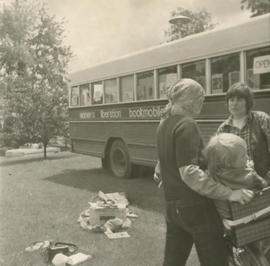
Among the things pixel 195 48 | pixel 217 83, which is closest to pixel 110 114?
pixel 195 48

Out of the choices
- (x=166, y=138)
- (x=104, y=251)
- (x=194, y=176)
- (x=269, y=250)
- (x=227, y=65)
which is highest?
(x=227, y=65)

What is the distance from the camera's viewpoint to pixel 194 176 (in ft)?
7.97

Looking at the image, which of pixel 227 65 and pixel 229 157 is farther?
pixel 227 65

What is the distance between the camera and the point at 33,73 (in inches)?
910

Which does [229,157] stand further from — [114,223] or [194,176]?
[114,223]

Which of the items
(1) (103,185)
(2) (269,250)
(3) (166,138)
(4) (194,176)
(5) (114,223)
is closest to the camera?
(4) (194,176)

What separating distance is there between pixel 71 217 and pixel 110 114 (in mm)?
3674

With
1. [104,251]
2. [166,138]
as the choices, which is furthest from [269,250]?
[104,251]

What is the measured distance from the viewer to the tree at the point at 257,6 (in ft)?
54.1

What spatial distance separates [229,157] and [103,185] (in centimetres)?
637

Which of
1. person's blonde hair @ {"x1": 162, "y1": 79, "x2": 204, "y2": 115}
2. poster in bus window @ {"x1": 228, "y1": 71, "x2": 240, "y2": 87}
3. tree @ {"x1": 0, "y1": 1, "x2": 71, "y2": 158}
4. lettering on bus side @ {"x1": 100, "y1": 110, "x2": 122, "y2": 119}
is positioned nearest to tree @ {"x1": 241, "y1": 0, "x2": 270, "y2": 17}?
tree @ {"x1": 0, "y1": 1, "x2": 71, "y2": 158}

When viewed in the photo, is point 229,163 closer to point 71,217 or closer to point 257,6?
point 71,217

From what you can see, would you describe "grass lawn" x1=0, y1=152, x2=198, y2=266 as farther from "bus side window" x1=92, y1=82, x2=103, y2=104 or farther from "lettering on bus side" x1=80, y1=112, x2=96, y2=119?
"bus side window" x1=92, y1=82, x2=103, y2=104

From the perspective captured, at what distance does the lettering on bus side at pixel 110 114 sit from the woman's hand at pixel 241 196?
6812mm
